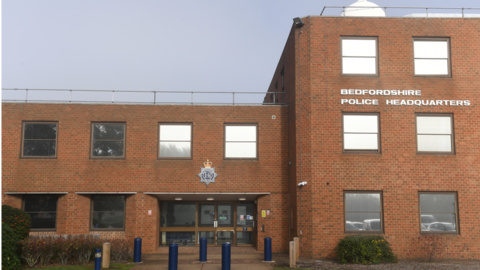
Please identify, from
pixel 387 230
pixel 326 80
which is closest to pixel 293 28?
pixel 326 80

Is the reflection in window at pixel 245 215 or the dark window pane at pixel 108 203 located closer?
the dark window pane at pixel 108 203

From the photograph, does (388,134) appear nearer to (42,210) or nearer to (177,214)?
(177,214)

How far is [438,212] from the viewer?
17.6 meters

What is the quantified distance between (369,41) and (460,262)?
8.97 meters

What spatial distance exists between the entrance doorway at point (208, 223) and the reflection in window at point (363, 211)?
4673 millimetres

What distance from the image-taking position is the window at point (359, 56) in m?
18.3

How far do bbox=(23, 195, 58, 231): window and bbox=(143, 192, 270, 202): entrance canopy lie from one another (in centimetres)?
403

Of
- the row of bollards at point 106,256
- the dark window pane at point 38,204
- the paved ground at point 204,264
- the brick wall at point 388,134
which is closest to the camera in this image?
the row of bollards at point 106,256

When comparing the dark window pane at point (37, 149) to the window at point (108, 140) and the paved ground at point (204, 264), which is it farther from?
the paved ground at point (204, 264)

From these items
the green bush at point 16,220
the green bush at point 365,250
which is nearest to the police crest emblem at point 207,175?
the green bush at point 365,250

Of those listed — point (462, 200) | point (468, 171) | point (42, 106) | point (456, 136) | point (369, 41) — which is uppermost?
point (369, 41)

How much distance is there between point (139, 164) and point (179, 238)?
3.74 metres

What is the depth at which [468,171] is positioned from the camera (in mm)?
17656

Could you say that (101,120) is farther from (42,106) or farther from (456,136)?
(456,136)
